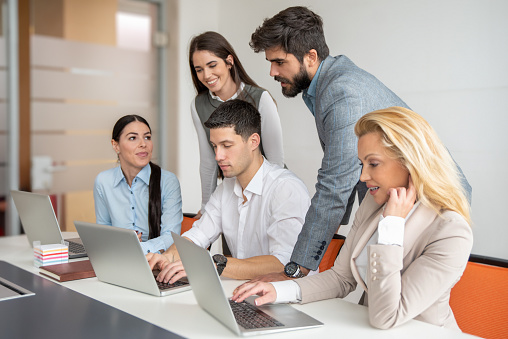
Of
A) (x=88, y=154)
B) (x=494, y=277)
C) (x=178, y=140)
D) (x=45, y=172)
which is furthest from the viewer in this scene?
(x=178, y=140)

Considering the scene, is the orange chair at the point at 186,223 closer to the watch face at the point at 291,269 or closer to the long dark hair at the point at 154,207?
the long dark hair at the point at 154,207

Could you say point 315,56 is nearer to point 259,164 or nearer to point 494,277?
point 259,164

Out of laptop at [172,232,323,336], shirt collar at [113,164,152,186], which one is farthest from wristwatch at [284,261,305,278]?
shirt collar at [113,164,152,186]

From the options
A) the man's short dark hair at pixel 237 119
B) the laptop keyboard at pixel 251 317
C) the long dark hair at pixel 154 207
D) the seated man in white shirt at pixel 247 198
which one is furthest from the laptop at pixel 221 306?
the long dark hair at pixel 154 207

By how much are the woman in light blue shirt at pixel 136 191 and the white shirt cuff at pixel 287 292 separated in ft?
3.89

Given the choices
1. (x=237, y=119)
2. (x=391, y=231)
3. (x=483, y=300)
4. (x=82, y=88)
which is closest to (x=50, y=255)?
(x=237, y=119)

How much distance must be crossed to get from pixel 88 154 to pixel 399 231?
12.3ft

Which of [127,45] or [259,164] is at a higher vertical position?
[127,45]

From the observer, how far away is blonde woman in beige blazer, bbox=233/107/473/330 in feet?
4.80

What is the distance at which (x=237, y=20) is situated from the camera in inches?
199

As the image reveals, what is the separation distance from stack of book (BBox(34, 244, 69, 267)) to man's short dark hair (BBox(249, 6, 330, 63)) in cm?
114

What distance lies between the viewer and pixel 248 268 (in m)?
2.01

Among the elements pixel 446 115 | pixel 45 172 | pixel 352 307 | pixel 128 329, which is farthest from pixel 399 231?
pixel 45 172

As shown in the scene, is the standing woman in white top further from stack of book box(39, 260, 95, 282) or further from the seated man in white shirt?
stack of book box(39, 260, 95, 282)
